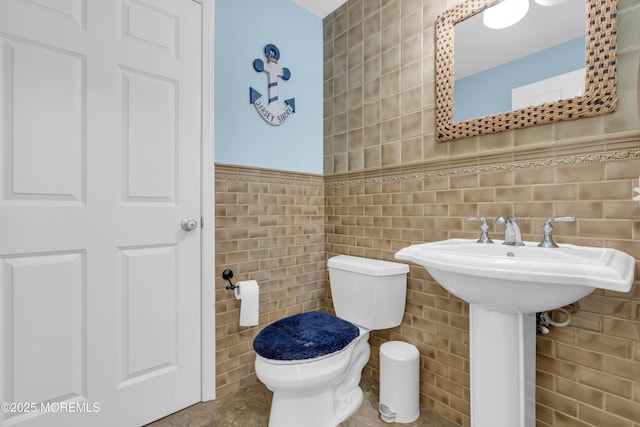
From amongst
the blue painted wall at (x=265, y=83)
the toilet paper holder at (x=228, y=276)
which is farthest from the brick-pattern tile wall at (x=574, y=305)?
the toilet paper holder at (x=228, y=276)

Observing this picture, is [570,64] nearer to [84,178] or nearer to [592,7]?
[592,7]

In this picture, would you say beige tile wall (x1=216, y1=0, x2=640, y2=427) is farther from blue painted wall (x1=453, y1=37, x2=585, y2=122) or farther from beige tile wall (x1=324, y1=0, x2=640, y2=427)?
blue painted wall (x1=453, y1=37, x2=585, y2=122)

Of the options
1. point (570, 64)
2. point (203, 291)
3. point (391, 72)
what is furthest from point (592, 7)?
point (203, 291)

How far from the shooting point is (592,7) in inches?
41.3

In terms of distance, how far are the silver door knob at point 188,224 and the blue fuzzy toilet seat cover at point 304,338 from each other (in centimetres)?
61

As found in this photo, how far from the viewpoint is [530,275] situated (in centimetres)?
78

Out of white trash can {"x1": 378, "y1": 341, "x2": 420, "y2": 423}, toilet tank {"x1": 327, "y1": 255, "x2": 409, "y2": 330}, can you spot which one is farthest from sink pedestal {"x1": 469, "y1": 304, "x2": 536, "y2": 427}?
toilet tank {"x1": 327, "y1": 255, "x2": 409, "y2": 330}

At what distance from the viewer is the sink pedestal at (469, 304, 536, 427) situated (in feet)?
3.18

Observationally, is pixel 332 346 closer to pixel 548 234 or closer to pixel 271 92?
pixel 548 234

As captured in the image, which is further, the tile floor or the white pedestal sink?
the tile floor

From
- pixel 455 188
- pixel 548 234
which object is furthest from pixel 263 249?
pixel 548 234

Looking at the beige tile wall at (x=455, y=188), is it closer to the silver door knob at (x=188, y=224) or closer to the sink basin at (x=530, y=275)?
the sink basin at (x=530, y=275)

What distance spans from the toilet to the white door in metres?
0.53

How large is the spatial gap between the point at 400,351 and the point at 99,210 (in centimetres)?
151
